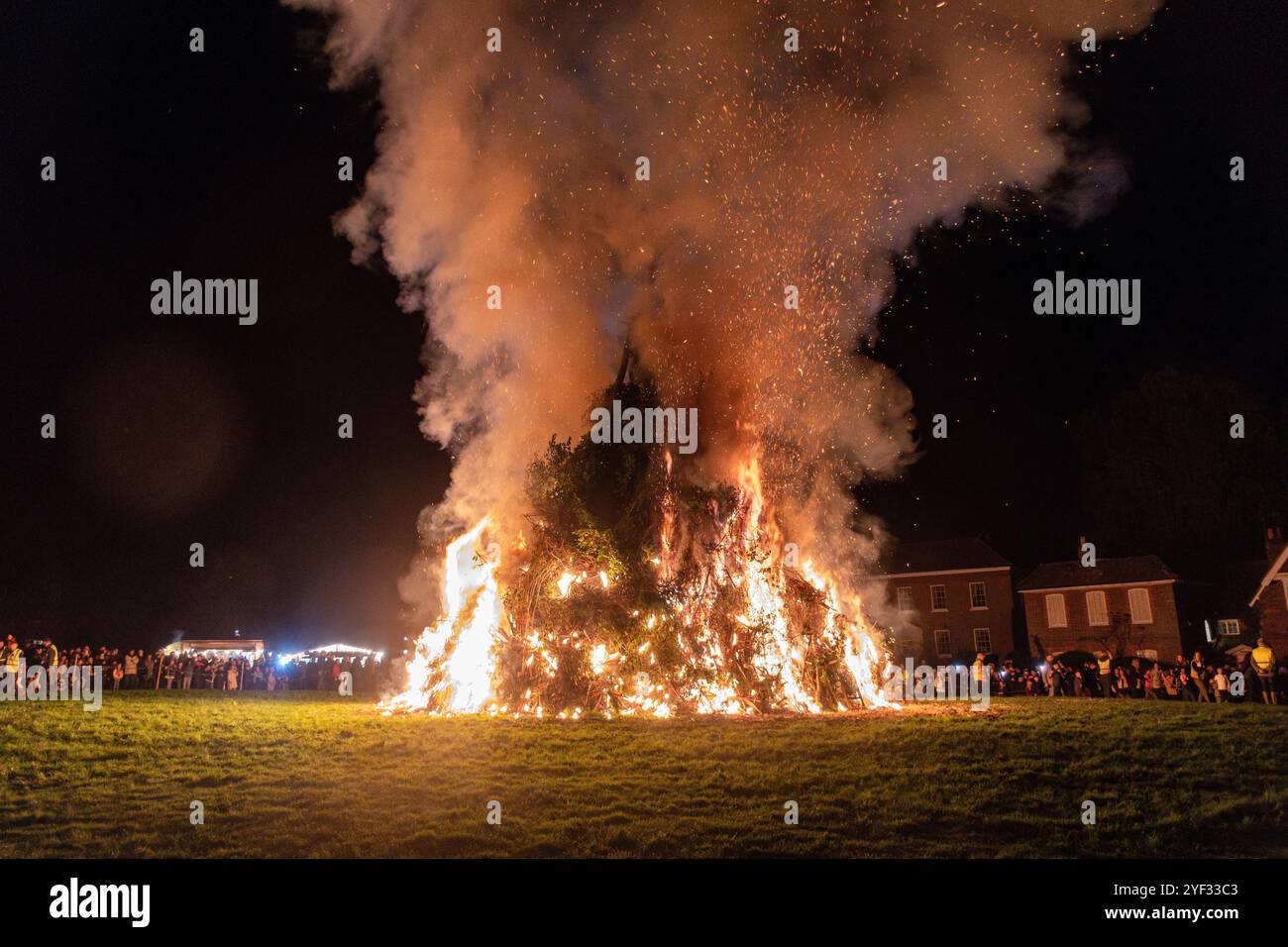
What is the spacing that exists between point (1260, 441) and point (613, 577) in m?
41.5

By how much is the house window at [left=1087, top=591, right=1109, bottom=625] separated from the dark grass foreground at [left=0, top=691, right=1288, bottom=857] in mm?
27444

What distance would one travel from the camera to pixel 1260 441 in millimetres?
45031

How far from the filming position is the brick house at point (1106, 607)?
40.8m

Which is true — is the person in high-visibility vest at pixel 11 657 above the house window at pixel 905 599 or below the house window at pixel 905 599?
below

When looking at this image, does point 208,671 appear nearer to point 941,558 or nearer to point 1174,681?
point 1174,681

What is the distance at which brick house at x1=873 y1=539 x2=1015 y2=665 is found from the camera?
156 feet

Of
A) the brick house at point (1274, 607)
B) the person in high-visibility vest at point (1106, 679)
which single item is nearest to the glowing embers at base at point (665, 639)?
the person in high-visibility vest at point (1106, 679)

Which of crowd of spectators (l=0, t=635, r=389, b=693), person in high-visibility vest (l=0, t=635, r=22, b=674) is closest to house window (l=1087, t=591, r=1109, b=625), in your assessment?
crowd of spectators (l=0, t=635, r=389, b=693)

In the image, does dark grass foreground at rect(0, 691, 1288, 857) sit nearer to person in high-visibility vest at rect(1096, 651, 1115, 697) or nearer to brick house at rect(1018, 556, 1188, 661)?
person in high-visibility vest at rect(1096, 651, 1115, 697)

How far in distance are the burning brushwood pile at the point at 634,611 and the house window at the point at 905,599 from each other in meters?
29.3

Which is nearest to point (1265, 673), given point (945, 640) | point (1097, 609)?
point (1097, 609)

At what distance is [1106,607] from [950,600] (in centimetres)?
838

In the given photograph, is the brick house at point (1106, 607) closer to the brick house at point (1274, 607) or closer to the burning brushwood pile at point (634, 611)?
the brick house at point (1274, 607)
